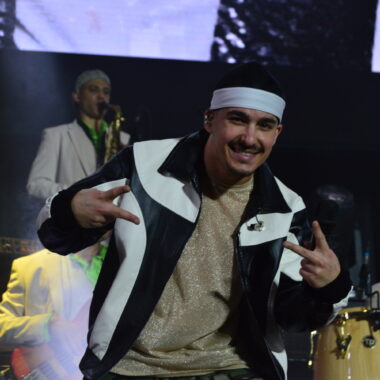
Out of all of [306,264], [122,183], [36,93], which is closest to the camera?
[306,264]

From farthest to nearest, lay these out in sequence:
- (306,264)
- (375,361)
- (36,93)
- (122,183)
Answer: (36,93) → (375,361) → (122,183) → (306,264)

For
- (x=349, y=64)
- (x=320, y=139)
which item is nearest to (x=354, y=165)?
(x=320, y=139)

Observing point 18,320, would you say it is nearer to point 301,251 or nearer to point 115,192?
point 115,192

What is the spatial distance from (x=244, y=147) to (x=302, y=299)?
585 millimetres

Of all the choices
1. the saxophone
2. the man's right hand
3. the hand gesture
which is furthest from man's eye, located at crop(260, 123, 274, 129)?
the saxophone

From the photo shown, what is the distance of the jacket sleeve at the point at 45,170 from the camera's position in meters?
6.00

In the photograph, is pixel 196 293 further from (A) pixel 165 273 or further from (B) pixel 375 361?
(B) pixel 375 361

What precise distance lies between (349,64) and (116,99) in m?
1.97

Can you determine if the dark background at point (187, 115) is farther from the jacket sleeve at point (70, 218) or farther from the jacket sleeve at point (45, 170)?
the jacket sleeve at point (70, 218)

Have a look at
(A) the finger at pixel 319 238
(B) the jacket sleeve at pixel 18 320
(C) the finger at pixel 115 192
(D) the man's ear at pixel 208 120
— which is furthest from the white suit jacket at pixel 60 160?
(A) the finger at pixel 319 238

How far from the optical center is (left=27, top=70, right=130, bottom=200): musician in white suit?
6043mm

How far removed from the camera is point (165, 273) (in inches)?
104

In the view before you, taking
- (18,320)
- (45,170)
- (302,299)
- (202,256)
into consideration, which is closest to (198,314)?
(202,256)

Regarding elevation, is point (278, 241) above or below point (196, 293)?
above
